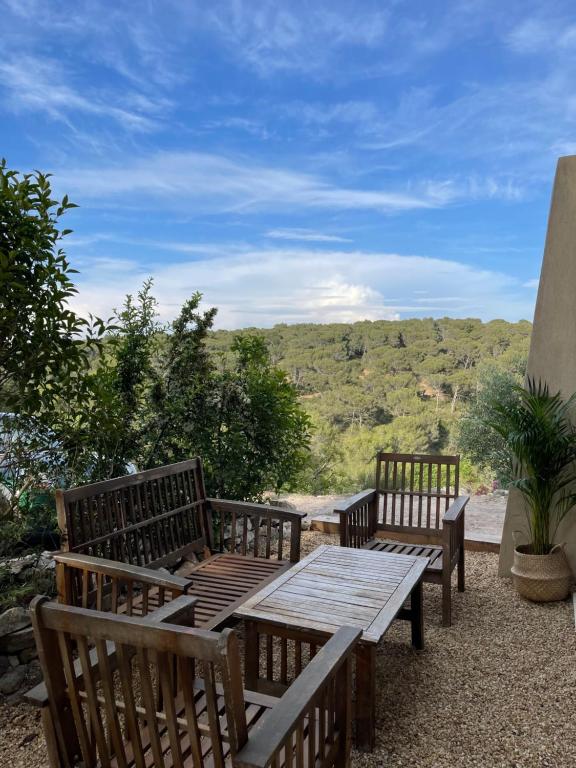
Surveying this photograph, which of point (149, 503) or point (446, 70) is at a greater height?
Answer: point (446, 70)

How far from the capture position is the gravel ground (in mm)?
2297

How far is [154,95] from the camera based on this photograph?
8086 mm

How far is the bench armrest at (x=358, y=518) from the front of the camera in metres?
3.63

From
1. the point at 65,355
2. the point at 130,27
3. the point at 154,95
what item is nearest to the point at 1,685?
the point at 65,355

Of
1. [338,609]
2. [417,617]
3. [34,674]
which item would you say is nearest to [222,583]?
[338,609]

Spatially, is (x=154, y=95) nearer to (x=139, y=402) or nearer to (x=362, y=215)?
(x=139, y=402)

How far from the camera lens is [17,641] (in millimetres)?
2752

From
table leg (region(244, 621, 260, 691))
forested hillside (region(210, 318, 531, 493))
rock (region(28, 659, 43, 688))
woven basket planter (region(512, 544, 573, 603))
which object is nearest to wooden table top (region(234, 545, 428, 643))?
table leg (region(244, 621, 260, 691))

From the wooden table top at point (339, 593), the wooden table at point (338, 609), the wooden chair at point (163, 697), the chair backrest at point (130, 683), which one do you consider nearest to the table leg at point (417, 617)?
the wooden table at point (338, 609)

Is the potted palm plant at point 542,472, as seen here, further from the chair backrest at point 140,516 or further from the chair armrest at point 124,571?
the chair armrest at point 124,571

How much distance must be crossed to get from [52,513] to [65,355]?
3.99 feet

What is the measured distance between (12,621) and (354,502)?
198cm

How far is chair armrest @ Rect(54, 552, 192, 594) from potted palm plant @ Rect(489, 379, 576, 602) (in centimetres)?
242

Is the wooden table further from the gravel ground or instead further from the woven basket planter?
the woven basket planter
